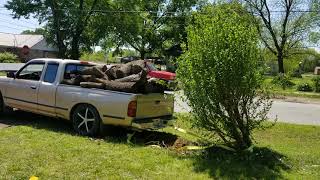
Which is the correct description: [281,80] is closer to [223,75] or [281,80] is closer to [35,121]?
[35,121]

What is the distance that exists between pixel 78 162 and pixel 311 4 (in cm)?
4986

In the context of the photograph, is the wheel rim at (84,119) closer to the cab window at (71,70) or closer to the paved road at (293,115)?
the cab window at (71,70)

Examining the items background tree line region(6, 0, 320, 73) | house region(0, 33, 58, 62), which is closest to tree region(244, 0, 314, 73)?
background tree line region(6, 0, 320, 73)

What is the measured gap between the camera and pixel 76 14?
4650 cm

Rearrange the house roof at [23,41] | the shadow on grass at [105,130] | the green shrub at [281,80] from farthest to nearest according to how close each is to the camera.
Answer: the house roof at [23,41] → the green shrub at [281,80] → the shadow on grass at [105,130]

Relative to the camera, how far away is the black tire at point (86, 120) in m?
9.37

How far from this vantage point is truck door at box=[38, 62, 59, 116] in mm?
10078

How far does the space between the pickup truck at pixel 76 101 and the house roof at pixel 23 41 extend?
58.2 meters

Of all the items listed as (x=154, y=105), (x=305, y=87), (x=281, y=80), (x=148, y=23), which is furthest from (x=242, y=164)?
(x=148, y=23)

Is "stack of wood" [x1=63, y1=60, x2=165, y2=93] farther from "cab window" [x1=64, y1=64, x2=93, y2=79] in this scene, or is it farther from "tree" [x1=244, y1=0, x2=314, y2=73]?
"tree" [x1=244, y1=0, x2=314, y2=73]

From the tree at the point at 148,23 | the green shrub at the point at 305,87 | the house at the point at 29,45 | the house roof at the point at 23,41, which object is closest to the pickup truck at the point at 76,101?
the green shrub at the point at 305,87

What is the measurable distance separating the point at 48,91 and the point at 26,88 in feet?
2.71

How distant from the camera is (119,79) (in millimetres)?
9703

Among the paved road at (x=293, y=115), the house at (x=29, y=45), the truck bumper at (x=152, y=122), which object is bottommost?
the paved road at (x=293, y=115)
